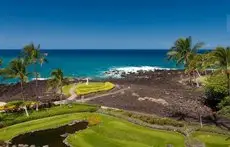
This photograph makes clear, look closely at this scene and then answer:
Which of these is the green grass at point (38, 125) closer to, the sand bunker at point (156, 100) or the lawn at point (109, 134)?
the lawn at point (109, 134)

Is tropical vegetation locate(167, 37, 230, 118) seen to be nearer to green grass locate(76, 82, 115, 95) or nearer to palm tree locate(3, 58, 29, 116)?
green grass locate(76, 82, 115, 95)

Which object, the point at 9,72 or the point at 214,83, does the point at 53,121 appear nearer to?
the point at 9,72


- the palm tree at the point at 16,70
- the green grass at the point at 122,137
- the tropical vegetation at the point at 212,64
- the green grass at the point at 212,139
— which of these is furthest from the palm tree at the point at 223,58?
the palm tree at the point at 16,70

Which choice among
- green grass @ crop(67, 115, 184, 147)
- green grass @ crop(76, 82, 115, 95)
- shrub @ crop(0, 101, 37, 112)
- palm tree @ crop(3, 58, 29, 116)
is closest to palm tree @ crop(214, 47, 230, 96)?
green grass @ crop(67, 115, 184, 147)

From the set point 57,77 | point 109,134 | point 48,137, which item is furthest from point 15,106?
point 109,134

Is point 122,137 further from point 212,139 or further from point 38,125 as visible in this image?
point 38,125

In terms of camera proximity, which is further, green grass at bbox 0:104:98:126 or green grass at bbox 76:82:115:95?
green grass at bbox 76:82:115:95
